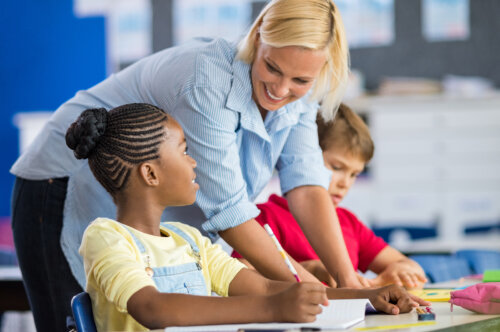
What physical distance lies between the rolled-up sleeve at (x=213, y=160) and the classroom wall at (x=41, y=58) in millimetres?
4097

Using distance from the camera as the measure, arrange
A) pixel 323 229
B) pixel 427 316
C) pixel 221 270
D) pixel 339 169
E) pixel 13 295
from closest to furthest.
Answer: pixel 427 316 → pixel 221 270 → pixel 323 229 → pixel 339 169 → pixel 13 295

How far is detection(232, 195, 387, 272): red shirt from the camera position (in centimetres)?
183

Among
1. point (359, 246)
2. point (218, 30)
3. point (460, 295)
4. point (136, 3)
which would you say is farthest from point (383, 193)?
point (460, 295)

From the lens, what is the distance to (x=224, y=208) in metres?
1.40

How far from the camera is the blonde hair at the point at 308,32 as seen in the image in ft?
4.66

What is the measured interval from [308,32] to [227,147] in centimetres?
28

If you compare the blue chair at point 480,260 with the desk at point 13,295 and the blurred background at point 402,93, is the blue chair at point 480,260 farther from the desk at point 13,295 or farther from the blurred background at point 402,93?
the blurred background at point 402,93

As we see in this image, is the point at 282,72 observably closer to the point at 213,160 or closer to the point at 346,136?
the point at 213,160

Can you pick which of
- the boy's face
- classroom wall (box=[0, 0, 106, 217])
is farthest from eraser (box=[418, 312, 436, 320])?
classroom wall (box=[0, 0, 106, 217])

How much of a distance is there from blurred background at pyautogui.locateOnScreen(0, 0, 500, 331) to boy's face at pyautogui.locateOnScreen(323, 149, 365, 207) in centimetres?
346

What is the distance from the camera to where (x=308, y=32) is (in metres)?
1.43

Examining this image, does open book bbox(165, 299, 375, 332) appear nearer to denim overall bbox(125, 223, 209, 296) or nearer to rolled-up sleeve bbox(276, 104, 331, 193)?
denim overall bbox(125, 223, 209, 296)

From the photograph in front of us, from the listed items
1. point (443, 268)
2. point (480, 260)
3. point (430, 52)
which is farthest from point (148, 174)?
point (430, 52)

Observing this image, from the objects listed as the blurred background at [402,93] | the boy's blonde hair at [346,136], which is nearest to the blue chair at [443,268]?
the boy's blonde hair at [346,136]
